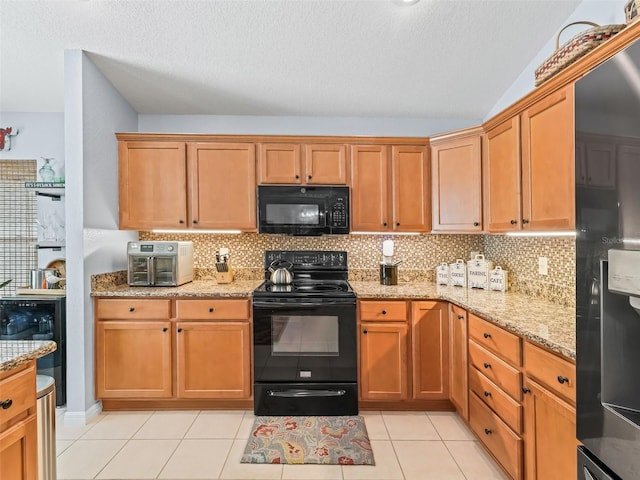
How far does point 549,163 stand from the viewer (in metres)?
1.94

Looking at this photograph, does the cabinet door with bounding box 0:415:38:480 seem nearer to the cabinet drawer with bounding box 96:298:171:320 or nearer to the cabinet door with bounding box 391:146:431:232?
the cabinet drawer with bounding box 96:298:171:320

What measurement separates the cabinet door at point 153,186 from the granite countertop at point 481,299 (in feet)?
1.95

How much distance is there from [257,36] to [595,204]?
224cm

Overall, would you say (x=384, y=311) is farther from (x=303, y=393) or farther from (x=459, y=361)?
(x=303, y=393)

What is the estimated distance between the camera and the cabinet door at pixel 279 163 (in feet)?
10.1

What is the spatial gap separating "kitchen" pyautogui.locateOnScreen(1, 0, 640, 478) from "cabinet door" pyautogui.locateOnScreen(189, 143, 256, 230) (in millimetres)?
347

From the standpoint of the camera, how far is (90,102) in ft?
8.73

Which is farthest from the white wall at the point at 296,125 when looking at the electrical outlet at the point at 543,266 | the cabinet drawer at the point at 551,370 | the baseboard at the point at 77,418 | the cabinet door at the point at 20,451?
the cabinet door at the point at 20,451

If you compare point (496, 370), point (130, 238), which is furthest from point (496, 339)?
point (130, 238)

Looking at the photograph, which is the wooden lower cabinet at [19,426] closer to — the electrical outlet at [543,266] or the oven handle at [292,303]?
the oven handle at [292,303]

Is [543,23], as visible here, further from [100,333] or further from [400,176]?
[100,333]

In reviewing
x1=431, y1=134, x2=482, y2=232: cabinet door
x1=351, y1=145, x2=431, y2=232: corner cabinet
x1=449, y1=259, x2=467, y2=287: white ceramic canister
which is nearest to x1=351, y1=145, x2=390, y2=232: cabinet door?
x1=351, y1=145, x2=431, y2=232: corner cabinet

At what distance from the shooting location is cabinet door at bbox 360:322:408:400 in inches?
106

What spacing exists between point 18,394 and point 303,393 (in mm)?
1831
